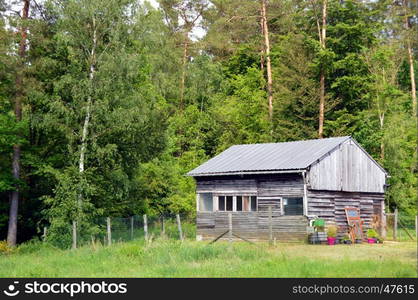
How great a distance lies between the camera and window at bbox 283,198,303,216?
3073 centimetres

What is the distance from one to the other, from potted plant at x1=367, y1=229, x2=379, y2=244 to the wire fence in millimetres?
10101

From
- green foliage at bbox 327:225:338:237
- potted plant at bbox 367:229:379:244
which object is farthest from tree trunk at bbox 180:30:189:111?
green foliage at bbox 327:225:338:237

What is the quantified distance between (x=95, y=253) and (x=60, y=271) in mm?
4023

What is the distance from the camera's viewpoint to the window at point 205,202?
3487 cm

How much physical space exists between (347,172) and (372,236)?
146 inches

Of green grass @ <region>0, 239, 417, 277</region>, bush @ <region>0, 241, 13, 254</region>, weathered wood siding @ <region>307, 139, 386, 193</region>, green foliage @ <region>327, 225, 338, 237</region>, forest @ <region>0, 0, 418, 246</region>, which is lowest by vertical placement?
bush @ <region>0, 241, 13, 254</region>

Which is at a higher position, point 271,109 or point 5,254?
point 271,109

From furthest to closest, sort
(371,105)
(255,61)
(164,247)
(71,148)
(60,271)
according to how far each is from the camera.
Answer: (255,61) < (371,105) < (71,148) < (164,247) < (60,271)

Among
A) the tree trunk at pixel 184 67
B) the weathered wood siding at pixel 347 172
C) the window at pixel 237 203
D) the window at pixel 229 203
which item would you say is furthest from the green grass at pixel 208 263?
the tree trunk at pixel 184 67

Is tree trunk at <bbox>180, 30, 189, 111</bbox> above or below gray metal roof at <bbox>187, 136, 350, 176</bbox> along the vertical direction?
above

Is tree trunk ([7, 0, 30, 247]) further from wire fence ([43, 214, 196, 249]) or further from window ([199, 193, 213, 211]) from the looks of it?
window ([199, 193, 213, 211])

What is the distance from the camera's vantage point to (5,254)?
2989cm

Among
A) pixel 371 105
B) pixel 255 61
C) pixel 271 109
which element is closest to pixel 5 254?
pixel 271 109

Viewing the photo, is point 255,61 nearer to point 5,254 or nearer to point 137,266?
point 5,254
